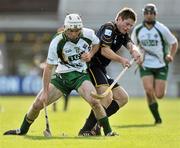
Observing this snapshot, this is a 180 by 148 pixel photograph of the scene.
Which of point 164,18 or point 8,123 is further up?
point 8,123

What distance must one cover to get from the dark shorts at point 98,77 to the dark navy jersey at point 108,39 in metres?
0.11

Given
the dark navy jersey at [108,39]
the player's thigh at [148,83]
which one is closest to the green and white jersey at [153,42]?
the player's thigh at [148,83]

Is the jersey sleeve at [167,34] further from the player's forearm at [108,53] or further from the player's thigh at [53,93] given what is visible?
the player's thigh at [53,93]

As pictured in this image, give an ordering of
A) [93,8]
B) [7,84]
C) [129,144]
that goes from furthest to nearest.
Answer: [93,8] → [7,84] → [129,144]

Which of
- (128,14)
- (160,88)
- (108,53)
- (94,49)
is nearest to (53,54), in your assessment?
(94,49)

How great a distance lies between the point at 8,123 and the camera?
59.3ft

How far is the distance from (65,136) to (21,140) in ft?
3.99

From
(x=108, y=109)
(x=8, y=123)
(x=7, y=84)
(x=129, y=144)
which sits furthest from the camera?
(x=7, y=84)

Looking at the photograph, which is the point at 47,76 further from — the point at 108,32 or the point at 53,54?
the point at 108,32

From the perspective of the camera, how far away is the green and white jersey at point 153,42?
1845cm

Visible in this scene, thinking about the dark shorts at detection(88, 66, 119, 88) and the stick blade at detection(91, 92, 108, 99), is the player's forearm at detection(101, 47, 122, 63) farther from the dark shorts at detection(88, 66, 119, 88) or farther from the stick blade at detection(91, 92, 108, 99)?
the stick blade at detection(91, 92, 108, 99)

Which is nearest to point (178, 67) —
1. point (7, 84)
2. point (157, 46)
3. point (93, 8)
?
point (93, 8)

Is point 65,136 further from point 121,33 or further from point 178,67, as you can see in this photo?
point 178,67

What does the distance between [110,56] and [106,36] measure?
350mm
